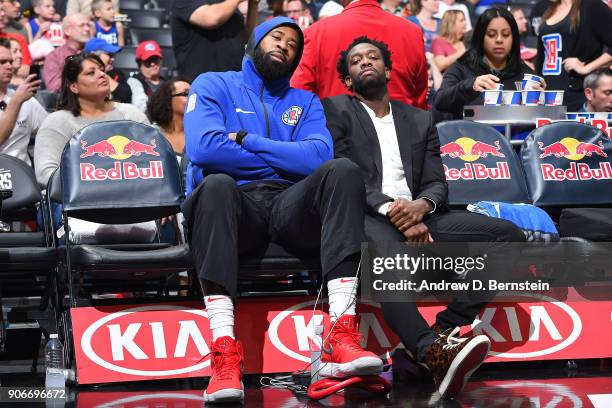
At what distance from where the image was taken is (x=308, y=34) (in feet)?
20.5

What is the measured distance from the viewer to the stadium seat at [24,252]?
5.60 meters

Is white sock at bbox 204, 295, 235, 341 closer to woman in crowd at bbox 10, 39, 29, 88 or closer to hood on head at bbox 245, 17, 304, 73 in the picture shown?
hood on head at bbox 245, 17, 304, 73

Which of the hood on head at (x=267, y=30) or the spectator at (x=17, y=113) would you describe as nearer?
the hood on head at (x=267, y=30)

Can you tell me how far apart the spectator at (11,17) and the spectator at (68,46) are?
44.6 inches

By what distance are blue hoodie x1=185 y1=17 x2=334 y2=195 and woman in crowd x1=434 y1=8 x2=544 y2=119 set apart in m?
1.50

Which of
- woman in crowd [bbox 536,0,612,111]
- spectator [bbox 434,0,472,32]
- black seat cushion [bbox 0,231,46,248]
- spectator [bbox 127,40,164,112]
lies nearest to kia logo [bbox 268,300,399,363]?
black seat cushion [bbox 0,231,46,248]

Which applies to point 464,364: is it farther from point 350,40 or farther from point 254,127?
point 350,40

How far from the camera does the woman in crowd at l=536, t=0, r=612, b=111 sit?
7.84 m

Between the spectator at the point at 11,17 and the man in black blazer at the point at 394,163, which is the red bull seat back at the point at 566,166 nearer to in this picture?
the man in black blazer at the point at 394,163

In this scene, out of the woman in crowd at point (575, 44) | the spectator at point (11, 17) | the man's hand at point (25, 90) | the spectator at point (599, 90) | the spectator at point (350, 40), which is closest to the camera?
the spectator at point (350, 40)

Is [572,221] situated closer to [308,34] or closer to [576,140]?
[576,140]

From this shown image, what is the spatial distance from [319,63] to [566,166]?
1577 millimetres

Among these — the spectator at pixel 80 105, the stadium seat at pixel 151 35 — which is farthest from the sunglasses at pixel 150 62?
the spectator at pixel 80 105

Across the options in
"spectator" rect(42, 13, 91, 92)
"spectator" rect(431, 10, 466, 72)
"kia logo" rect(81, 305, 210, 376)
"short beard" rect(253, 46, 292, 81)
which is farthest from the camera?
"spectator" rect(431, 10, 466, 72)
